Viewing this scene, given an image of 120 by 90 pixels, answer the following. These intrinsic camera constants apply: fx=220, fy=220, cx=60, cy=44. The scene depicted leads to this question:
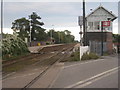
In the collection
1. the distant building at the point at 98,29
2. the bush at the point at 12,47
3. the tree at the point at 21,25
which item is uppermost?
the tree at the point at 21,25

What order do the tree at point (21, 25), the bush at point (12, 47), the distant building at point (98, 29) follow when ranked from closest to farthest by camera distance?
1. the bush at point (12, 47)
2. the distant building at point (98, 29)
3. the tree at point (21, 25)

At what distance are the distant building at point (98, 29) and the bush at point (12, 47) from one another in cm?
949

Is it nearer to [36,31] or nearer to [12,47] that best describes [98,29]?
[12,47]

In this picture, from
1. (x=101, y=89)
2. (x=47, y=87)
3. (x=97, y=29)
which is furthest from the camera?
(x=97, y=29)

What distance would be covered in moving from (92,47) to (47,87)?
918 inches

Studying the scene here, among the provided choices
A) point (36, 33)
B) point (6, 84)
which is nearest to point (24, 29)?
point (36, 33)

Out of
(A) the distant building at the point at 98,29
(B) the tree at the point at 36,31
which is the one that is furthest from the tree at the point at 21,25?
(A) the distant building at the point at 98,29

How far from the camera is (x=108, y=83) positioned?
27.0ft

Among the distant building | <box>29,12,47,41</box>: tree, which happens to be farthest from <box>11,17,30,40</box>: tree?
the distant building

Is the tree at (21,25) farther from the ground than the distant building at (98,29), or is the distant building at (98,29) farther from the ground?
the tree at (21,25)

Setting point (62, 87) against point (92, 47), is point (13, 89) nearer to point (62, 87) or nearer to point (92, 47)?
point (62, 87)

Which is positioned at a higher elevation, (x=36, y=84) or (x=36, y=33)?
(x=36, y=33)

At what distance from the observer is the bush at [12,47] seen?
24.6 meters

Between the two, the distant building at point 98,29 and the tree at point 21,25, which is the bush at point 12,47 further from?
the tree at point 21,25
